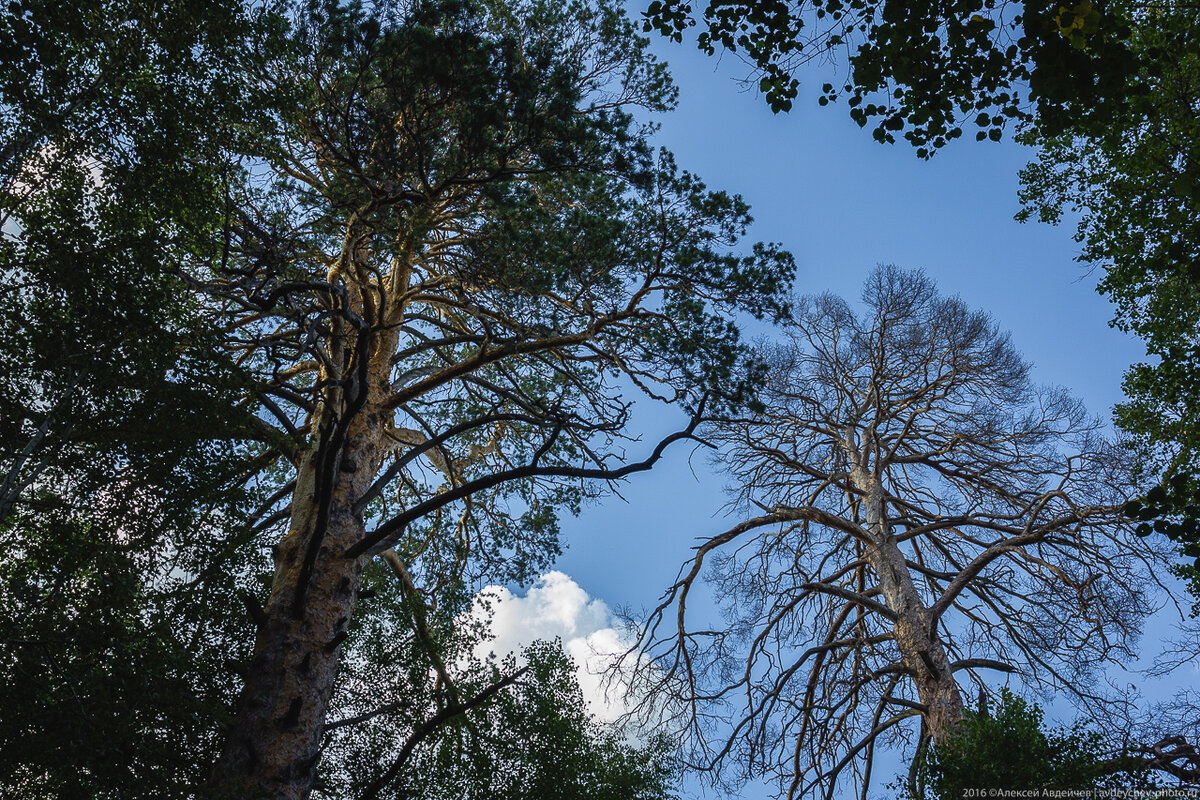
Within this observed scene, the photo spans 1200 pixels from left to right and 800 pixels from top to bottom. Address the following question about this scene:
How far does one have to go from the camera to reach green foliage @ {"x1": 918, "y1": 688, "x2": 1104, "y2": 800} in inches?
225

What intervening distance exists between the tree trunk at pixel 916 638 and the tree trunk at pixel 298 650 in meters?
6.05

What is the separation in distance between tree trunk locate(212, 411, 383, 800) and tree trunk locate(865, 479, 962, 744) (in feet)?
19.8

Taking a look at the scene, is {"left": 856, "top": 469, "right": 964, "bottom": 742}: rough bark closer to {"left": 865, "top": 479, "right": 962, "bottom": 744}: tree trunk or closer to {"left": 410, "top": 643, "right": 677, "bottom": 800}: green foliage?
{"left": 865, "top": 479, "right": 962, "bottom": 744}: tree trunk

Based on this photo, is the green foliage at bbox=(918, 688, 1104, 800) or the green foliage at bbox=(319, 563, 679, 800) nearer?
the green foliage at bbox=(918, 688, 1104, 800)

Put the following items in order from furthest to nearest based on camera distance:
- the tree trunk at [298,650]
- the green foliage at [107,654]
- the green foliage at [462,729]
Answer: the green foliage at [462,729] < the tree trunk at [298,650] < the green foliage at [107,654]

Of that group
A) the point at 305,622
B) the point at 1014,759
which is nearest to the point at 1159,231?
the point at 1014,759

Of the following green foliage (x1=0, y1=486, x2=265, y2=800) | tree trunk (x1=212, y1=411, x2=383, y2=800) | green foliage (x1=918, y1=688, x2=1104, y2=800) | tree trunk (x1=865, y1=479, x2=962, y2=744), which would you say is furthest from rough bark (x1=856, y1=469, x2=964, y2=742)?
green foliage (x1=0, y1=486, x2=265, y2=800)

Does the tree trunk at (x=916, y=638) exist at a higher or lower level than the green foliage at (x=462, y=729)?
higher

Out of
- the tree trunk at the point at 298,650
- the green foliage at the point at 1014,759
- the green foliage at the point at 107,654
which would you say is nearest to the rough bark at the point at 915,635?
the green foliage at the point at 1014,759

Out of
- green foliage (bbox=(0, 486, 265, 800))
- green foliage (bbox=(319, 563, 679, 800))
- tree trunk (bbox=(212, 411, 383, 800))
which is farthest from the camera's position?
green foliage (bbox=(319, 563, 679, 800))

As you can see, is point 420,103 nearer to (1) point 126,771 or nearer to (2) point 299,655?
(2) point 299,655

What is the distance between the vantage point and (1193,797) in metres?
5.34

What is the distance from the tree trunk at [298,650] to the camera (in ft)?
17.3

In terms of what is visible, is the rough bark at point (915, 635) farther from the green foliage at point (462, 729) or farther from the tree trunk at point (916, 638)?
the green foliage at point (462, 729)
